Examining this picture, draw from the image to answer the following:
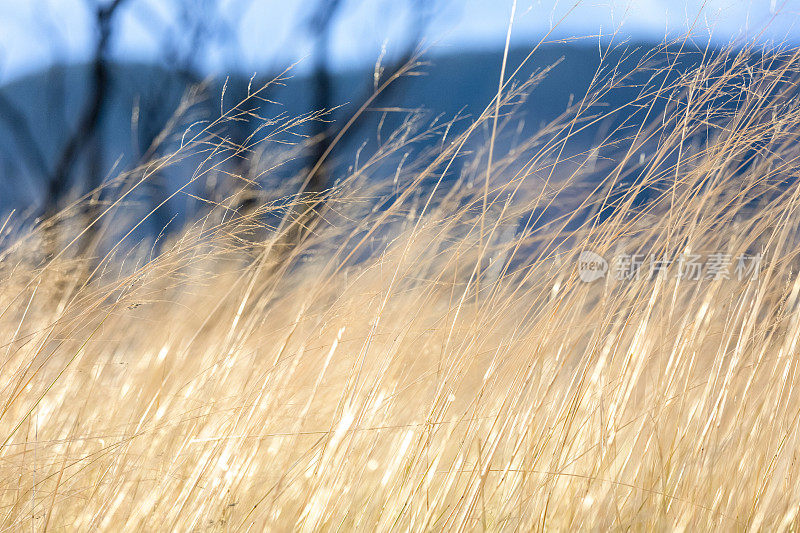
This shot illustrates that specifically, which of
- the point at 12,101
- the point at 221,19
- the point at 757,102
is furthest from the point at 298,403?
the point at 12,101

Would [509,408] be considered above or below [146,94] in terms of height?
below

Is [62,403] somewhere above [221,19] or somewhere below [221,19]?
below

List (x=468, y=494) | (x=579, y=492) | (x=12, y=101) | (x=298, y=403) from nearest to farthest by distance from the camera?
(x=468, y=494), (x=579, y=492), (x=298, y=403), (x=12, y=101)

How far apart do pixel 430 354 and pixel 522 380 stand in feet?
1.92

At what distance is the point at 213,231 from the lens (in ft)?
A: 3.61

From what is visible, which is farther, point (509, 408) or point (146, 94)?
point (146, 94)

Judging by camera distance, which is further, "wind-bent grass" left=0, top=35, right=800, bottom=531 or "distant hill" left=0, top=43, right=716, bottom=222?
"distant hill" left=0, top=43, right=716, bottom=222

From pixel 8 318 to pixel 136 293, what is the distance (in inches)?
30.2

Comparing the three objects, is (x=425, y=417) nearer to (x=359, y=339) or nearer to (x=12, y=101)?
(x=359, y=339)

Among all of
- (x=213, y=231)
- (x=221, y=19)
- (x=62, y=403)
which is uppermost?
(x=221, y=19)

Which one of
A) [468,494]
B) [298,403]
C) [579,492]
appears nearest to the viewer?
[468,494]

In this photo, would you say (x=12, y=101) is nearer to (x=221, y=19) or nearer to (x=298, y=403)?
(x=221, y=19)

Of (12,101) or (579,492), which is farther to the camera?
(12,101)

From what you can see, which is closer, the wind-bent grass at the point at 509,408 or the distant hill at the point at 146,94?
the wind-bent grass at the point at 509,408
